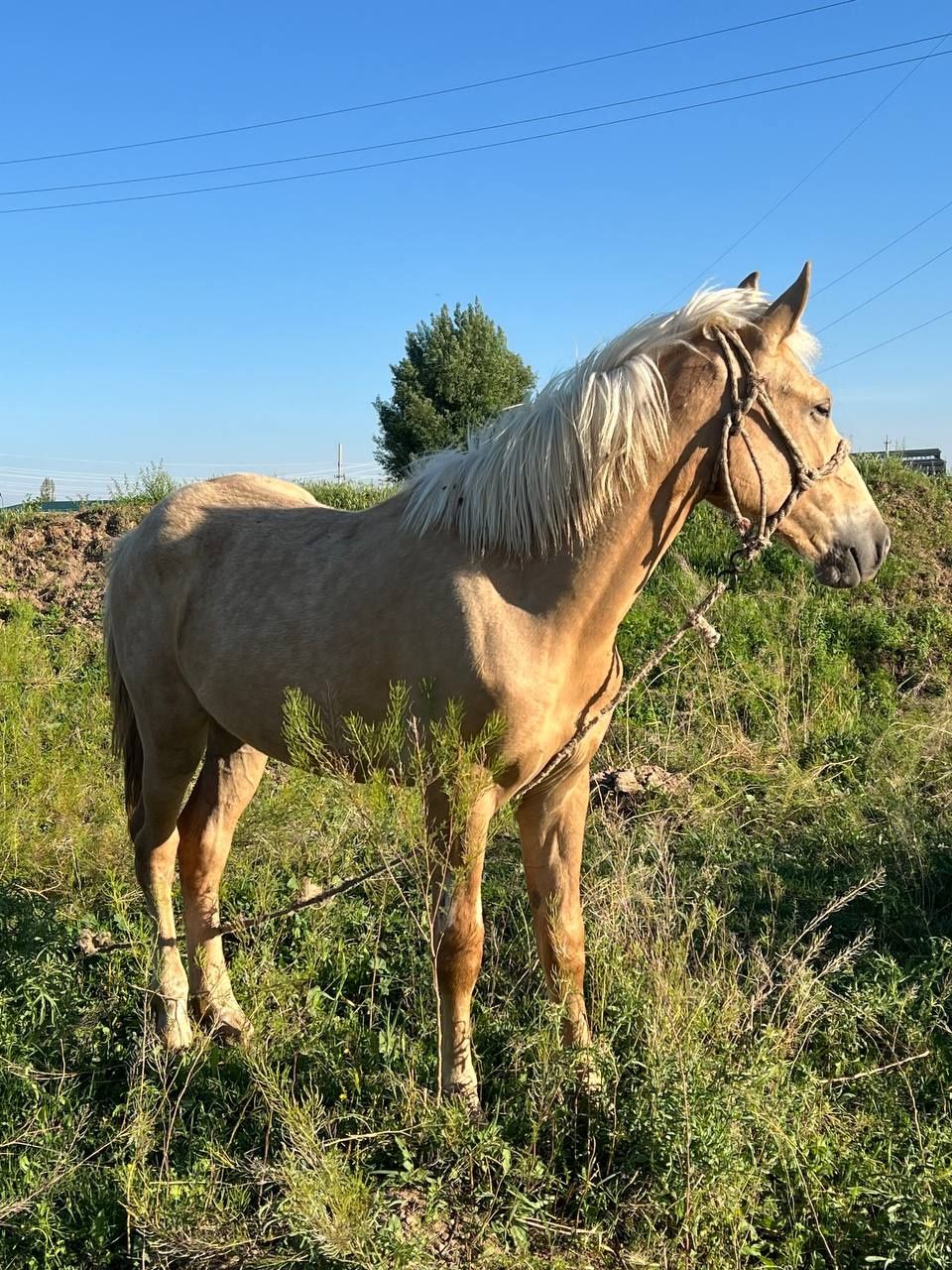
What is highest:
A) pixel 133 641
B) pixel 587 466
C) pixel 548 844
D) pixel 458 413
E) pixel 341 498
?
pixel 458 413

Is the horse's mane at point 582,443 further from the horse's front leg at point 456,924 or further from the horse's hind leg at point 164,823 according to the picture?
the horse's hind leg at point 164,823

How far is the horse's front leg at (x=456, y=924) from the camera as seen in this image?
237 centimetres

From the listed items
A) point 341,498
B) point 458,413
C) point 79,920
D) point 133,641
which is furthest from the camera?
point 458,413

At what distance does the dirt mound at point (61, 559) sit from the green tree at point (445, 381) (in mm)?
18679

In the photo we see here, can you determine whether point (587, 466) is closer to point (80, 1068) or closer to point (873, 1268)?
point (873, 1268)

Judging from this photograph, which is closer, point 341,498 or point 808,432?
point 808,432

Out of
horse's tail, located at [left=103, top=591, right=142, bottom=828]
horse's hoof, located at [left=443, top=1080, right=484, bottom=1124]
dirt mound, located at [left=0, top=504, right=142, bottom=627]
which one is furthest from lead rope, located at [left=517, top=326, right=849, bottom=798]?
dirt mound, located at [left=0, top=504, right=142, bottom=627]

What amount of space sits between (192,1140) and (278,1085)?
439 millimetres

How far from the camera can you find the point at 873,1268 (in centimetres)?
208

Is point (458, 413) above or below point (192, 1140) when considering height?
above

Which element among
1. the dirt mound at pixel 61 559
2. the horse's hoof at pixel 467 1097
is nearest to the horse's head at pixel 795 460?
the horse's hoof at pixel 467 1097

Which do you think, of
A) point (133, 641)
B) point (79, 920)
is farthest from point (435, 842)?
point (79, 920)

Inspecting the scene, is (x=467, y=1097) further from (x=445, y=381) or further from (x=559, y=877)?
(x=445, y=381)

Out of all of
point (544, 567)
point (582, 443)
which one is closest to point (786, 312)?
point (582, 443)
